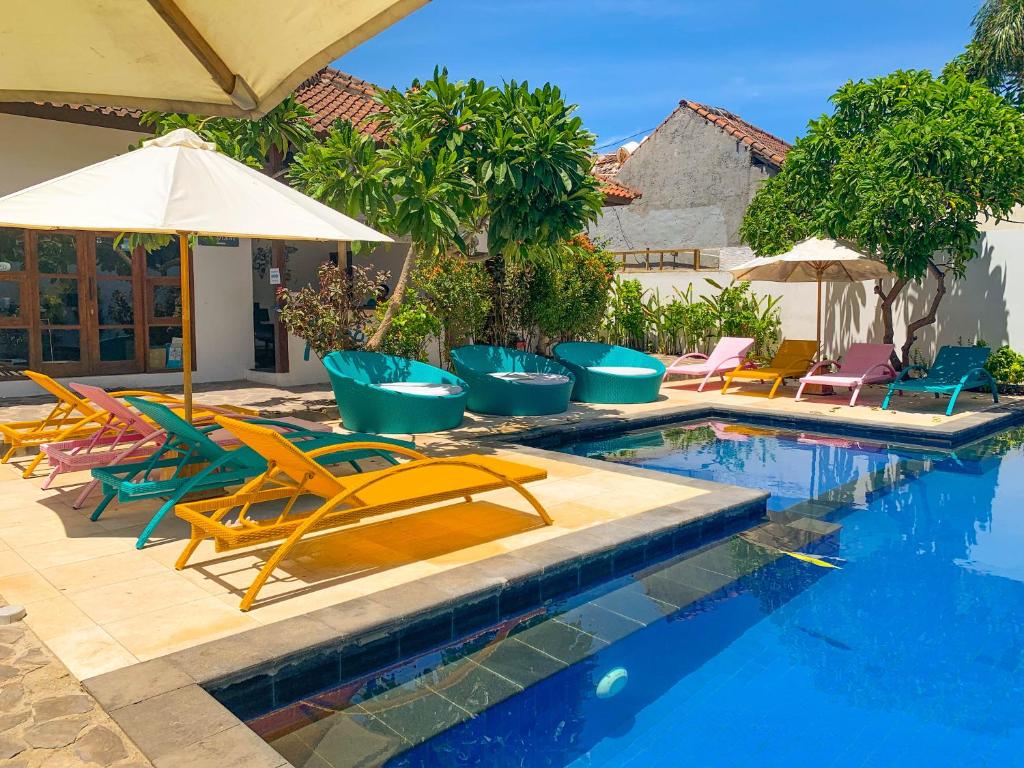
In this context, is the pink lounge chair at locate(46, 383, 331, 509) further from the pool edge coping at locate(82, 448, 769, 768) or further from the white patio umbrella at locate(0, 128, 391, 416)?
the pool edge coping at locate(82, 448, 769, 768)

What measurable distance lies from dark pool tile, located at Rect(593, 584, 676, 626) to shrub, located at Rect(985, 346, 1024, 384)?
12.0 metres

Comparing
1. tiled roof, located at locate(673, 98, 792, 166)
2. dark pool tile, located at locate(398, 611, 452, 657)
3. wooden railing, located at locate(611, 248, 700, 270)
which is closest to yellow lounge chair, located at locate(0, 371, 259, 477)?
dark pool tile, located at locate(398, 611, 452, 657)

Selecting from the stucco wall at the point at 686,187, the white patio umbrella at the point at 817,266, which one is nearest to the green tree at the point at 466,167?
the white patio umbrella at the point at 817,266

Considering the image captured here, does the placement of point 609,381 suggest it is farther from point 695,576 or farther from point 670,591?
point 670,591

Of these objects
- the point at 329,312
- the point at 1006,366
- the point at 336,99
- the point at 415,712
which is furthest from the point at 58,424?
the point at 1006,366

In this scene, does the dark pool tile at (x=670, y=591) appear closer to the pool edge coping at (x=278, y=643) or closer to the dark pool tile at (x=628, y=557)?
the dark pool tile at (x=628, y=557)

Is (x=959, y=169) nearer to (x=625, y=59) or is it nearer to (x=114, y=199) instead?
(x=114, y=199)

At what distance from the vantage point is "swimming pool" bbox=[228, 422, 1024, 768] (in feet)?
12.8

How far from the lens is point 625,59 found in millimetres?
34719

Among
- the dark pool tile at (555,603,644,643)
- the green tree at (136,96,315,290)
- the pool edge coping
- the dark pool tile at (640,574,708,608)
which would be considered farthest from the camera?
the green tree at (136,96,315,290)

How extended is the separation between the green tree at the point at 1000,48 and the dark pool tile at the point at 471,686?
27.6 m

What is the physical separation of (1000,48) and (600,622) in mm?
28168

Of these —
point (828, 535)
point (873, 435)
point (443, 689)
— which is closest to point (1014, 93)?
point (873, 435)

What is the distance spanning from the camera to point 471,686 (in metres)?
4.34
